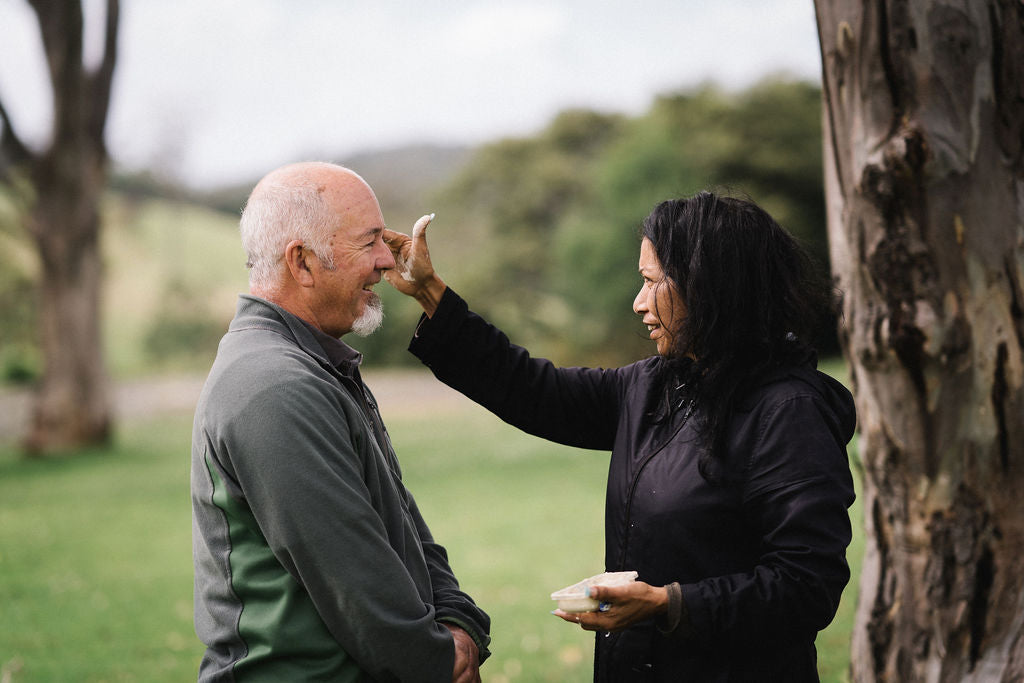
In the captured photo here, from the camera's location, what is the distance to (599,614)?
88.4 inches

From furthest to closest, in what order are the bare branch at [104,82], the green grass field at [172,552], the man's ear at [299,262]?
1. the bare branch at [104,82]
2. the green grass field at [172,552]
3. the man's ear at [299,262]

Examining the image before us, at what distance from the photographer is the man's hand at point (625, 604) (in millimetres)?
2217

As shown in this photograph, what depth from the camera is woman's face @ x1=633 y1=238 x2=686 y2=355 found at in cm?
255

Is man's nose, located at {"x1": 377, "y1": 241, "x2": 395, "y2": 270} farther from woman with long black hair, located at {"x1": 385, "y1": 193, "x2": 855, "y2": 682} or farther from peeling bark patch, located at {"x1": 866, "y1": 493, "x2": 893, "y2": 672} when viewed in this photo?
peeling bark patch, located at {"x1": 866, "y1": 493, "x2": 893, "y2": 672}

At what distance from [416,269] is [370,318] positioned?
287 millimetres

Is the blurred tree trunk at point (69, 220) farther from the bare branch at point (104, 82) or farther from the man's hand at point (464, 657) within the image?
the man's hand at point (464, 657)

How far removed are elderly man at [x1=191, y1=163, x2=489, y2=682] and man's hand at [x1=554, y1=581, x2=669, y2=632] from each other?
431mm

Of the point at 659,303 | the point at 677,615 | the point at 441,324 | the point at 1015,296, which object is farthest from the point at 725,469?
the point at 1015,296

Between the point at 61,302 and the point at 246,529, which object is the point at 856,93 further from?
the point at 61,302

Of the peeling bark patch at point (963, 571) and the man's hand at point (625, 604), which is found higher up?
the man's hand at point (625, 604)

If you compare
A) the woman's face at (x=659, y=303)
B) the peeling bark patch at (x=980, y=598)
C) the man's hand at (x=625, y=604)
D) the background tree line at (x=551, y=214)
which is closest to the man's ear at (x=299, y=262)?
the woman's face at (x=659, y=303)

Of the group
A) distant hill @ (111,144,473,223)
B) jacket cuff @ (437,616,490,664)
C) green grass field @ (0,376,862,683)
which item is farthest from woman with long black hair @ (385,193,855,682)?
distant hill @ (111,144,473,223)

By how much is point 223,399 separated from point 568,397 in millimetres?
1142

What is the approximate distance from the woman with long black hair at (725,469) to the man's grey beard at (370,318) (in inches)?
30.4
